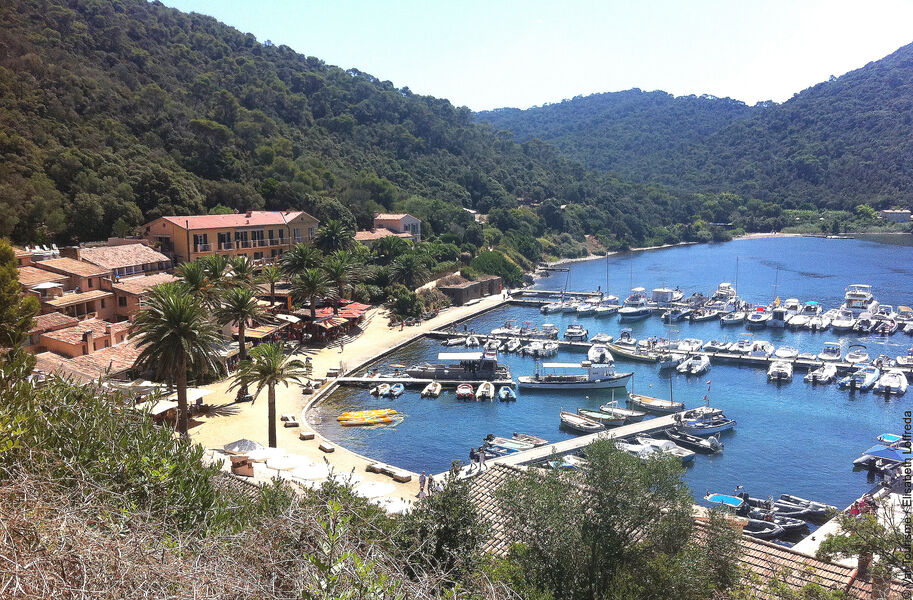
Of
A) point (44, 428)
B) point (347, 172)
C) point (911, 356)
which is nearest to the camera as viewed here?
point (44, 428)

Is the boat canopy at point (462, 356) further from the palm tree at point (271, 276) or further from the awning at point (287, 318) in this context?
the palm tree at point (271, 276)

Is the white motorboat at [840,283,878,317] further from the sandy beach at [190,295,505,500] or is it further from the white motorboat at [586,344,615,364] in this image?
the sandy beach at [190,295,505,500]

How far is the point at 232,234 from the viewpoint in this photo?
52531mm

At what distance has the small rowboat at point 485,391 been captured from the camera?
3972 centimetres

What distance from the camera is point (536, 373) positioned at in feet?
140

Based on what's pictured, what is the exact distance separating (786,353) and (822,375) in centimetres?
460

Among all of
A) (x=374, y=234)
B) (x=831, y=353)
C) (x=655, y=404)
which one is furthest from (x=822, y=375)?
(x=374, y=234)

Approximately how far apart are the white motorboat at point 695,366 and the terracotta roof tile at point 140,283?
3502 cm

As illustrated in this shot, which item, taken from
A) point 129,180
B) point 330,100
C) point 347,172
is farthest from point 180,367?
point 330,100

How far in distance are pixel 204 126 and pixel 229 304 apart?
1647 inches

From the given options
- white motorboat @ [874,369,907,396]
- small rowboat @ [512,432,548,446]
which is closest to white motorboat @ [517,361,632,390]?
small rowboat @ [512,432,548,446]

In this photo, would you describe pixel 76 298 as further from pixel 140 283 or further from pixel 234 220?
pixel 234 220

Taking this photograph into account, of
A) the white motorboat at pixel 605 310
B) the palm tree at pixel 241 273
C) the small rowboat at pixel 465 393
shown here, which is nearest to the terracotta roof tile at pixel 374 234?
the white motorboat at pixel 605 310

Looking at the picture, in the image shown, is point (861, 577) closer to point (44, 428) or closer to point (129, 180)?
point (44, 428)
